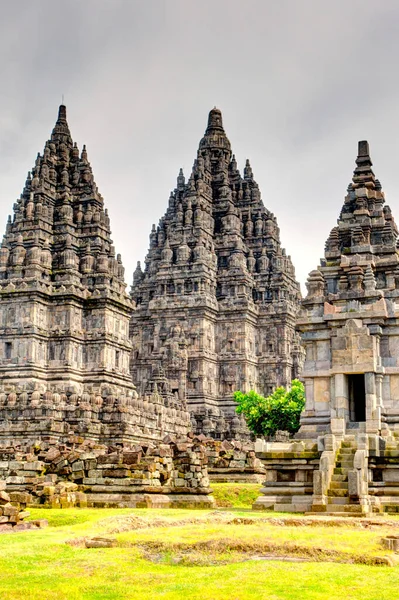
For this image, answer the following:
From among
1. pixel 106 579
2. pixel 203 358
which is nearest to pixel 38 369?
pixel 203 358

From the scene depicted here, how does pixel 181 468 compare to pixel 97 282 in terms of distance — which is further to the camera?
pixel 97 282

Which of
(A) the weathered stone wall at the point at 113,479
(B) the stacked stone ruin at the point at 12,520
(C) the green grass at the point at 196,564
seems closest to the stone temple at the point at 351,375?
(A) the weathered stone wall at the point at 113,479

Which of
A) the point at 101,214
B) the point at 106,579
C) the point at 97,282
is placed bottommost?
the point at 106,579

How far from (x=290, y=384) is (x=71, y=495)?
4916cm

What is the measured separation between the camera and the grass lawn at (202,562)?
10672mm

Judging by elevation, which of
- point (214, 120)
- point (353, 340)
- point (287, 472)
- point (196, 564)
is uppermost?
point (214, 120)

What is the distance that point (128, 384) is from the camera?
55406 millimetres

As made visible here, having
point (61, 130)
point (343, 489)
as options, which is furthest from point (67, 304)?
point (343, 489)

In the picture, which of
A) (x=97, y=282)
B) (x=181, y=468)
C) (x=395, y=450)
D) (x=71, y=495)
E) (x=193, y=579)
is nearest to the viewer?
(x=193, y=579)

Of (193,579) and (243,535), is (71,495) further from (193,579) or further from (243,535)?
(193,579)

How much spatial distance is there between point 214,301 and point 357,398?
144ft

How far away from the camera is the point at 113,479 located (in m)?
25.1

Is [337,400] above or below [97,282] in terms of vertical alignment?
below

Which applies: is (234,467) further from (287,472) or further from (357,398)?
(287,472)
